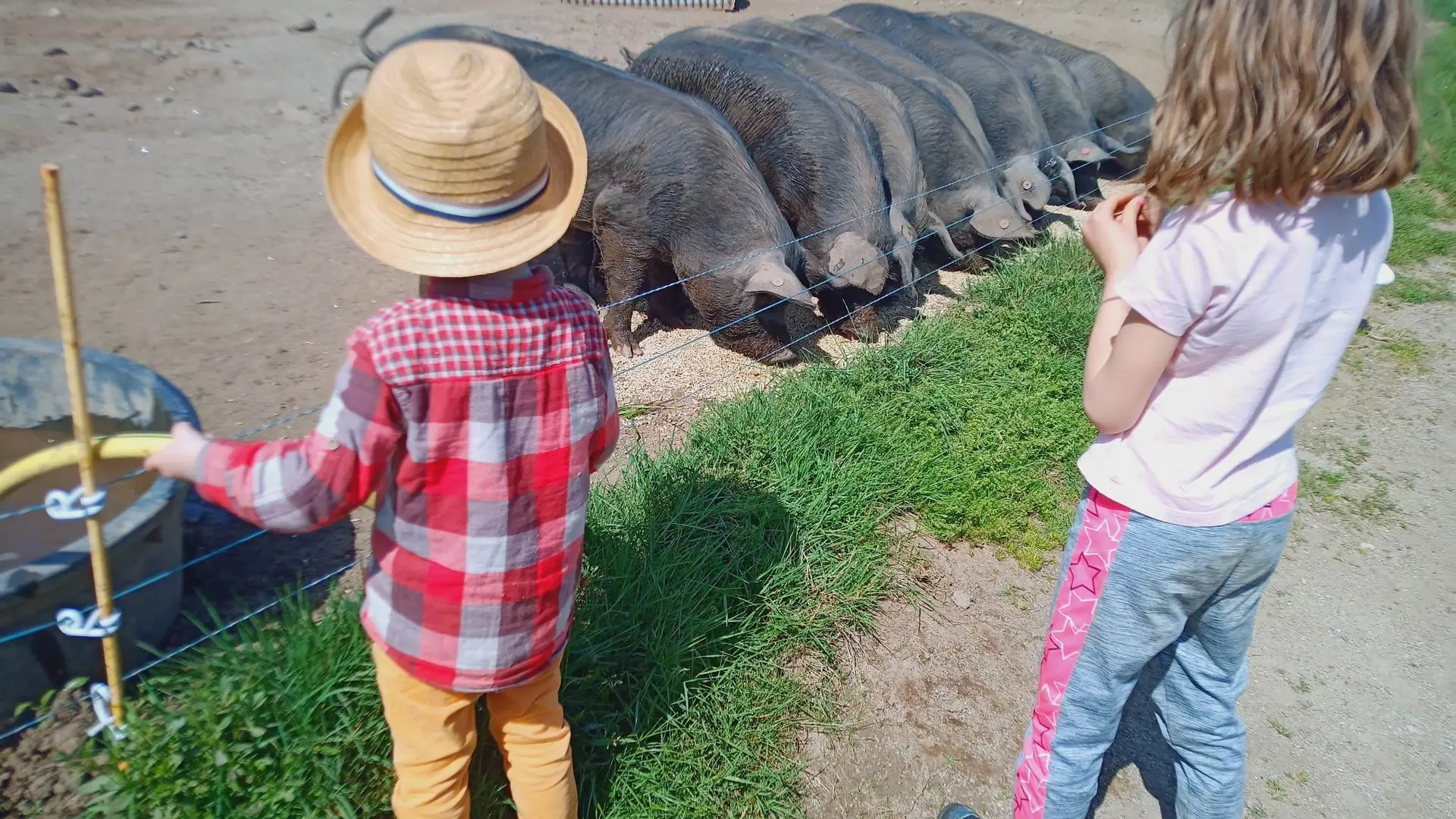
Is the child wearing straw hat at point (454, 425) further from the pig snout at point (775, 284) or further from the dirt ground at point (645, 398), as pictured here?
the pig snout at point (775, 284)

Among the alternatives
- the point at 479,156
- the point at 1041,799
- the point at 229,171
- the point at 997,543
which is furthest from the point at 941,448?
the point at 229,171

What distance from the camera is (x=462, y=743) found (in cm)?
186

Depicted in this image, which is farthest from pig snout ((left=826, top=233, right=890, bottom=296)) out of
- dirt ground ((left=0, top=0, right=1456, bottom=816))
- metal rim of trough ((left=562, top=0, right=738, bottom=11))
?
metal rim of trough ((left=562, top=0, right=738, bottom=11))

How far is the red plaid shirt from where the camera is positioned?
1499 mm

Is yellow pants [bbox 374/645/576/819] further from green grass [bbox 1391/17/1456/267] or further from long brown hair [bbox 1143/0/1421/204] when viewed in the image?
green grass [bbox 1391/17/1456/267]

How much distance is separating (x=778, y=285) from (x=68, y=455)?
3621mm

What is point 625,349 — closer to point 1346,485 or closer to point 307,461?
point 1346,485

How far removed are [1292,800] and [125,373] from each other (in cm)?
361

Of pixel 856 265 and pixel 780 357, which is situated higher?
pixel 856 265

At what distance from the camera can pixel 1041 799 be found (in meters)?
2.13

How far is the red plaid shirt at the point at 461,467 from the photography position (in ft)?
4.92

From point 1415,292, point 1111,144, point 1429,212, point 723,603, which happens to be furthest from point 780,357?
point 1429,212

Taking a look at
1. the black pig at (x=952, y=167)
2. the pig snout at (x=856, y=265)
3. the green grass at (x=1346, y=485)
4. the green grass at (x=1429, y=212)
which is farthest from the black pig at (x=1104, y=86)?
the green grass at (x=1346, y=485)

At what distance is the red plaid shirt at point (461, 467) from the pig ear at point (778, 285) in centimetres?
313
